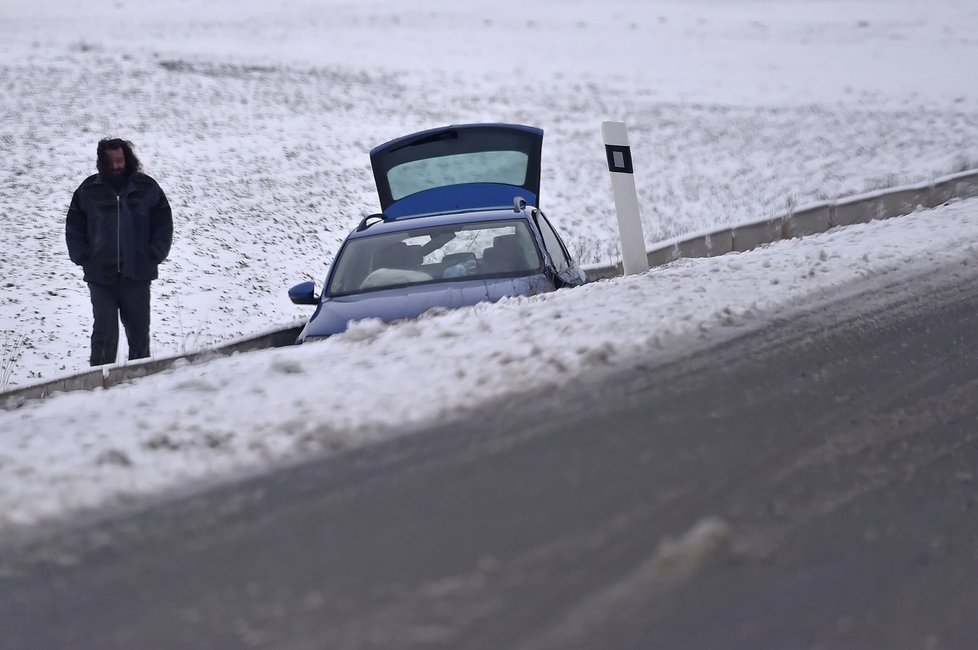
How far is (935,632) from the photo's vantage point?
9.17ft

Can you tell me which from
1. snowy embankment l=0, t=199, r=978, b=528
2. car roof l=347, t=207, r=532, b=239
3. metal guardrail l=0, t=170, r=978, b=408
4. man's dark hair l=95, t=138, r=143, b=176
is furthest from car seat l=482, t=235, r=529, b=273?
man's dark hair l=95, t=138, r=143, b=176

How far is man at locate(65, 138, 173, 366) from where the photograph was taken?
842cm

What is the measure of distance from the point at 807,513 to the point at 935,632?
71cm

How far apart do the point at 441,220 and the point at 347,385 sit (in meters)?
3.67

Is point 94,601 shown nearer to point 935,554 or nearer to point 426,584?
point 426,584

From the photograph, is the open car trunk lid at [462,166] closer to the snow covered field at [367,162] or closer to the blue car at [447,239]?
the blue car at [447,239]

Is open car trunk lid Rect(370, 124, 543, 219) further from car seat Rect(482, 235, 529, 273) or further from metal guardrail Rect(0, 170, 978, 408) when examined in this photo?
car seat Rect(482, 235, 529, 273)

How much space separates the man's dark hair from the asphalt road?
15.8ft

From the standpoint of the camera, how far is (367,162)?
94.0ft

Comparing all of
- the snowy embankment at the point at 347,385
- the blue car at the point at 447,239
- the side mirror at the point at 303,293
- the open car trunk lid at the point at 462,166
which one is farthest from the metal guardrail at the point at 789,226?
the snowy embankment at the point at 347,385

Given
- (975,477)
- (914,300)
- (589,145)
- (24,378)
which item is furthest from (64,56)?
(975,477)

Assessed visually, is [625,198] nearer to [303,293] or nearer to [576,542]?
[303,293]

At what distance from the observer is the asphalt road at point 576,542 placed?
279 cm

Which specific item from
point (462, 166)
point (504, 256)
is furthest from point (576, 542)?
point (462, 166)
